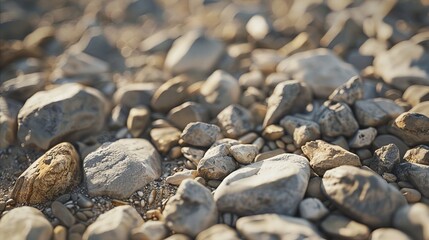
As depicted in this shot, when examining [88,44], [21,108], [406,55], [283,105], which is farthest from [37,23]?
[406,55]

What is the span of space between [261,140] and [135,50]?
1867 millimetres

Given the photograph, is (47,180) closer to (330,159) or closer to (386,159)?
(330,159)

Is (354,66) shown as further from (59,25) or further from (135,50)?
(59,25)

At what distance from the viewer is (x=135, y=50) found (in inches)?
139

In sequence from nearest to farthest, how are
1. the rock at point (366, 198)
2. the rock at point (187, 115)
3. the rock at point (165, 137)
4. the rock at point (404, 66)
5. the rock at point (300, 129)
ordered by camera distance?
1. the rock at point (366, 198)
2. the rock at point (300, 129)
3. the rock at point (165, 137)
4. the rock at point (187, 115)
5. the rock at point (404, 66)

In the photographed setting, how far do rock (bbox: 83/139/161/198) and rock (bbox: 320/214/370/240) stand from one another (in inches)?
35.5

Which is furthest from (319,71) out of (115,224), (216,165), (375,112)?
(115,224)

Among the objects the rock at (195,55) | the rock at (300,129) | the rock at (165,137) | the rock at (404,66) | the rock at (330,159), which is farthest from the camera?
the rock at (195,55)

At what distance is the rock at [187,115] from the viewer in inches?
91.7

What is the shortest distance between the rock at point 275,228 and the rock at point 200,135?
0.62 meters

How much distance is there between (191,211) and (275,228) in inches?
14.7

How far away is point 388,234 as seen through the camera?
4.84 feet

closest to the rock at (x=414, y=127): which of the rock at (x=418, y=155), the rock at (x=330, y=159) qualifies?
the rock at (x=418, y=155)

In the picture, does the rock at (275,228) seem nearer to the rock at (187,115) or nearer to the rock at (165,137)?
the rock at (165,137)
